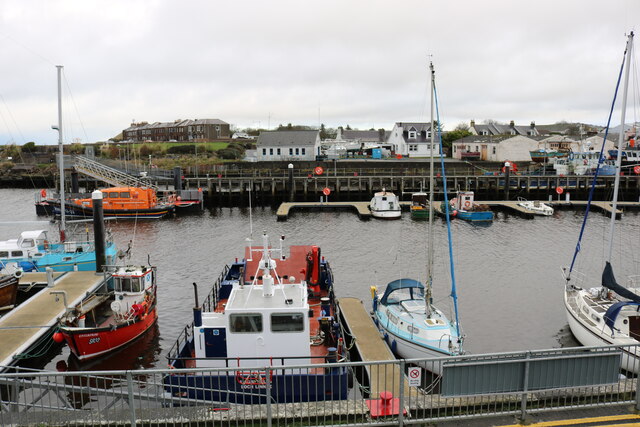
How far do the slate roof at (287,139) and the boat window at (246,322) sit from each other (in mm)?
74913

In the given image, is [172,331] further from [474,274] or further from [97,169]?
[97,169]

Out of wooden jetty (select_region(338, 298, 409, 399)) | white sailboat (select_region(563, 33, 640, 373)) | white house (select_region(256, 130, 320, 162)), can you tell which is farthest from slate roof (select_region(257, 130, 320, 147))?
white sailboat (select_region(563, 33, 640, 373))

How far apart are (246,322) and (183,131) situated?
127m

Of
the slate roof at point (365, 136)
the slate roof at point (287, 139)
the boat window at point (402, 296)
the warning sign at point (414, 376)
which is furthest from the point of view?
the slate roof at point (365, 136)

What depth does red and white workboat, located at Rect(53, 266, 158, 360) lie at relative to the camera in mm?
18078

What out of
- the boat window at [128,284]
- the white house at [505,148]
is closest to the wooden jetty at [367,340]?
the boat window at [128,284]

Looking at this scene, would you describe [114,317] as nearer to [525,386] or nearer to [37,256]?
[37,256]

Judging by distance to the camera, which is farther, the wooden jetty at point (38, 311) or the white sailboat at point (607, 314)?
the white sailboat at point (607, 314)

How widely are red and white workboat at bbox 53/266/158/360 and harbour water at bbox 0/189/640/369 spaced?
2.25 feet

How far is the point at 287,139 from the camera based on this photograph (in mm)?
88438

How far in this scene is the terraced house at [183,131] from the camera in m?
132

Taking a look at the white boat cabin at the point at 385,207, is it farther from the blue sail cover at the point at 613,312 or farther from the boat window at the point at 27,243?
the blue sail cover at the point at 613,312

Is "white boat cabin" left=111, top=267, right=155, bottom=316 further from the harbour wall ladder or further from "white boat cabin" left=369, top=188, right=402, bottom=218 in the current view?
the harbour wall ladder

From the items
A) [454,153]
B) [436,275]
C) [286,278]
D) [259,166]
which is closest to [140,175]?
[259,166]
